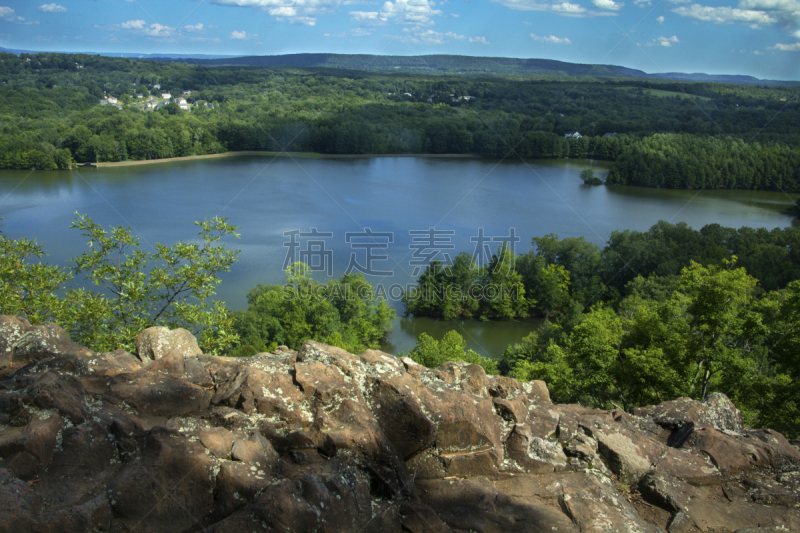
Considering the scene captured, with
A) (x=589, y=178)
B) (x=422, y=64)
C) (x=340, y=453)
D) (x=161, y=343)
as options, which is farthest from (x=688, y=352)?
(x=422, y=64)

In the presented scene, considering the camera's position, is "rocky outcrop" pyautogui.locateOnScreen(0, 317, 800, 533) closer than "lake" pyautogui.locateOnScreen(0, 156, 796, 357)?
Yes

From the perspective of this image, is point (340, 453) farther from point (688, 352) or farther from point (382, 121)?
point (382, 121)

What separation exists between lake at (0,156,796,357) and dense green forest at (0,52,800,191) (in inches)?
125

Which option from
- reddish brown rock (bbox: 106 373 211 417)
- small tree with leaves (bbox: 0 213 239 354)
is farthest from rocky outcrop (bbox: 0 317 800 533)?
small tree with leaves (bbox: 0 213 239 354)

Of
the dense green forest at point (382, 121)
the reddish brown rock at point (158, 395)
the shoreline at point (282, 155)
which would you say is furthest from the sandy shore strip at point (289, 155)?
the reddish brown rock at point (158, 395)

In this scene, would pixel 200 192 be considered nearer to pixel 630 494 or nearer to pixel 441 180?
pixel 441 180

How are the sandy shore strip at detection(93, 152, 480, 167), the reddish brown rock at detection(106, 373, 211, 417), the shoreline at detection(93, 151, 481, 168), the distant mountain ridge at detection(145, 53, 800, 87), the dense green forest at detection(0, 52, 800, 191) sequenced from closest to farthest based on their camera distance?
the reddish brown rock at detection(106, 373, 211, 417) → the dense green forest at detection(0, 52, 800, 191) → the shoreline at detection(93, 151, 481, 168) → the sandy shore strip at detection(93, 152, 480, 167) → the distant mountain ridge at detection(145, 53, 800, 87)

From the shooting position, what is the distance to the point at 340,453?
186 inches

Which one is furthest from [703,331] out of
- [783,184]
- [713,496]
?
[783,184]

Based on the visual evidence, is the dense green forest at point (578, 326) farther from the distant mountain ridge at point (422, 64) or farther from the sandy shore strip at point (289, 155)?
the distant mountain ridge at point (422, 64)

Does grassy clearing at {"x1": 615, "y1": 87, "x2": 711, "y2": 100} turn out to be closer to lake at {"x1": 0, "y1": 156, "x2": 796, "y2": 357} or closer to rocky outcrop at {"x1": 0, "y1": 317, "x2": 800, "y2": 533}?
lake at {"x1": 0, "y1": 156, "x2": 796, "y2": 357}

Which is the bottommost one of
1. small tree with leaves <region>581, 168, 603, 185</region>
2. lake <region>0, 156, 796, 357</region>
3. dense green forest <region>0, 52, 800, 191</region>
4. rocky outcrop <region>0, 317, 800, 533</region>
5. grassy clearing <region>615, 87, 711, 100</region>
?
lake <region>0, 156, 796, 357</region>

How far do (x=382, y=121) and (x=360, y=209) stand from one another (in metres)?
41.5

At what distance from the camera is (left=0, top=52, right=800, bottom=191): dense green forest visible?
2372 inches
